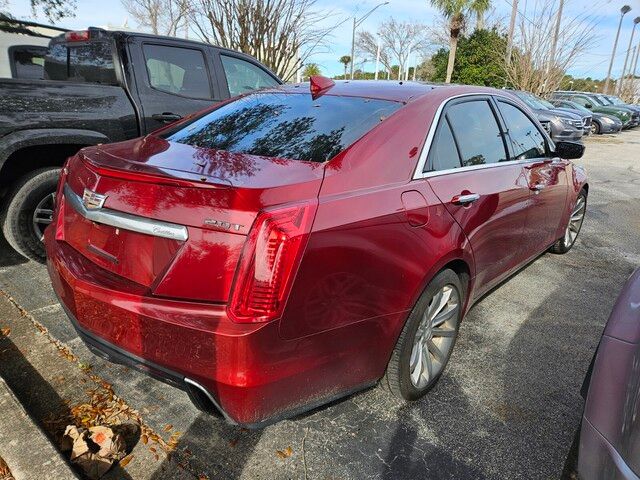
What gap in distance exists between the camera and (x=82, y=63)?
4480 mm

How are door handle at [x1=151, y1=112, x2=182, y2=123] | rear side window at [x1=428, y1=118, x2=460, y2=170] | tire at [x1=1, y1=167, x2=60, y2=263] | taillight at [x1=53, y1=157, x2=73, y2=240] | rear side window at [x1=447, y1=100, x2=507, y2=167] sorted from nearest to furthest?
1. taillight at [x1=53, y1=157, x2=73, y2=240]
2. rear side window at [x1=428, y1=118, x2=460, y2=170]
3. rear side window at [x1=447, y1=100, x2=507, y2=167]
4. tire at [x1=1, y1=167, x2=60, y2=263]
5. door handle at [x1=151, y1=112, x2=182, y2=123]

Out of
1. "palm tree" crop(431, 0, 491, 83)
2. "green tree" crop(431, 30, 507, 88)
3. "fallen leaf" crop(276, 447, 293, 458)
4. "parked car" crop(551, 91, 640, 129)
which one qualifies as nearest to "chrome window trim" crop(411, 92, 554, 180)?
"fallen leaf" crop(276, 447, 293, 458)

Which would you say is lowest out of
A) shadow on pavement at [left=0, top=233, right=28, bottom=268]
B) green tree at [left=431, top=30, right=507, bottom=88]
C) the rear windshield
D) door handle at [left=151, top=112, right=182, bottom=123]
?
shadow on pavement at [left=0, top=233, right=28, bottom=268]

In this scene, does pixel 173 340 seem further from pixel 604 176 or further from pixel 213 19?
pixel 604 176

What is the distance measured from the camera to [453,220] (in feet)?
8.09

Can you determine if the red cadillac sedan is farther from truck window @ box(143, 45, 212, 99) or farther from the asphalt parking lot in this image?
truck window @ box(143, 45, 212, 99)

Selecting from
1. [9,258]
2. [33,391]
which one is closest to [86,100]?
[9,258]

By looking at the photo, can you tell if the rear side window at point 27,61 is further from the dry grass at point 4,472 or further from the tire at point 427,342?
the tire at point 427,342

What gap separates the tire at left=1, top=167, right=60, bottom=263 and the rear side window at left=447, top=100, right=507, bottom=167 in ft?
10.1

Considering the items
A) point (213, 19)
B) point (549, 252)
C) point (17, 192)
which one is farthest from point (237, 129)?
point (213, 19)

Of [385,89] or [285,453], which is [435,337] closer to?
[285,453]

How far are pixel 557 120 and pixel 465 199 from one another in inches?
575

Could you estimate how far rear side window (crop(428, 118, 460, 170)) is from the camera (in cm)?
249

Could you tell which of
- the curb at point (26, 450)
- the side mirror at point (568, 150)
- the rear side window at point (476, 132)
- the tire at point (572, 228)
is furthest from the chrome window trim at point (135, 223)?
the tire at point (572, 228)
